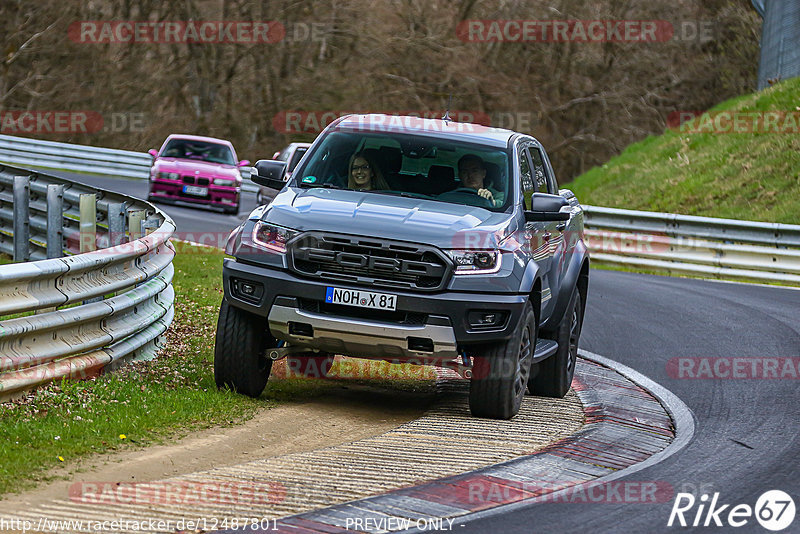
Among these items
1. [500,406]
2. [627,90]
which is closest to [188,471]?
[500,406]

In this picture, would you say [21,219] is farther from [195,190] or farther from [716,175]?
[716,175]

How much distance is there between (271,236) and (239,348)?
791 millimetres

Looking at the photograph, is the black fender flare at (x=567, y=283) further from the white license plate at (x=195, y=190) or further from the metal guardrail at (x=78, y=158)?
the metal guardrail at (x=78, y=158)

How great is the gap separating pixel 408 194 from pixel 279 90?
132 feet

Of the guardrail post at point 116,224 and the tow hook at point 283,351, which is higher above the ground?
the guardrail post at point 116,224

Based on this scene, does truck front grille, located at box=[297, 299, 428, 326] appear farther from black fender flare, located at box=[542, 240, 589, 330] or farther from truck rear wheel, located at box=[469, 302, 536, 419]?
black fender flare, located at box=[542, 240, 589, 330]

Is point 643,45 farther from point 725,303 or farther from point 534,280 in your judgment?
point 534,280

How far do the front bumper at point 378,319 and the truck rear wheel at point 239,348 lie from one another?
210 millimetres

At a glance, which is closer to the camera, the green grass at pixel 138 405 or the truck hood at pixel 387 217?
the green grass at pixel 138 405

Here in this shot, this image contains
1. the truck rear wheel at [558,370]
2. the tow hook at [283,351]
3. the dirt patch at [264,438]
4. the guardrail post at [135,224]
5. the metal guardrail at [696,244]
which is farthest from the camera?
the metal guardrail at [696,244]

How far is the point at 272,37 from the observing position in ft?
155

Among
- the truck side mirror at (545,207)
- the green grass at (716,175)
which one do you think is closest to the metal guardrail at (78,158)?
the green grass at (716,175)

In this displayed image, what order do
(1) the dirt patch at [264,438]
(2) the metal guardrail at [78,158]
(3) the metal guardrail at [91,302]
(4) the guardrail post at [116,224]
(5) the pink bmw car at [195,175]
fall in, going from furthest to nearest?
(2) the metal guardrail at [78,158] → (5) the pink bmw car at [195,175] → (4) the guardrail post at [116,224] → (3) the metal guardrail at [91,302] → (1) the dirt patch at [264,438]

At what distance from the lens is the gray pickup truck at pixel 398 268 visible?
7.85 meters
